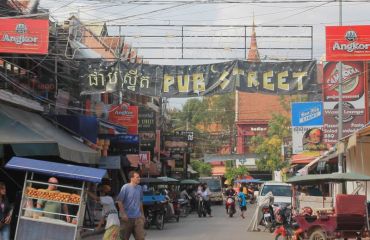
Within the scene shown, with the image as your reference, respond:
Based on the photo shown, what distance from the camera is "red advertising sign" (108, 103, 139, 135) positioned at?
31.6m

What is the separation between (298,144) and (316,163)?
554 cm

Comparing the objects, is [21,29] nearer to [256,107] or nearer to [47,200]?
[47,200]

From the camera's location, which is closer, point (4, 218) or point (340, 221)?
point (4, 218)

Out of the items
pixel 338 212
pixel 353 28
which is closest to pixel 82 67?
pixel 353 28

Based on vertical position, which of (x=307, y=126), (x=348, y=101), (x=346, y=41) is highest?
(x=346, y=41)

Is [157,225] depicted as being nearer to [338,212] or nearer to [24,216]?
[338,212]

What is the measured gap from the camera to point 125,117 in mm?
31875

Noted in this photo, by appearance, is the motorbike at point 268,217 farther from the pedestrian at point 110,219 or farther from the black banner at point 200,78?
the pedestrian at point 110,219

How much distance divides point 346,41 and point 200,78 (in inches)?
202

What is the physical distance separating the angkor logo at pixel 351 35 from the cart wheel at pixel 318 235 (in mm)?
6383

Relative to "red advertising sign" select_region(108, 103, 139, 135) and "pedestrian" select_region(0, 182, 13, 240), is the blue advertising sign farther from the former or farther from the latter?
"pedestrian" select_region(0, 182, 13, 240)

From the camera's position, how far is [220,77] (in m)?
21.1

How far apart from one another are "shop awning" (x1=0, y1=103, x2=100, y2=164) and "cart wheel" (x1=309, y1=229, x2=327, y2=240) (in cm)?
692

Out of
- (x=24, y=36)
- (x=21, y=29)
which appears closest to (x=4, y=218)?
(x=24, y=36)
